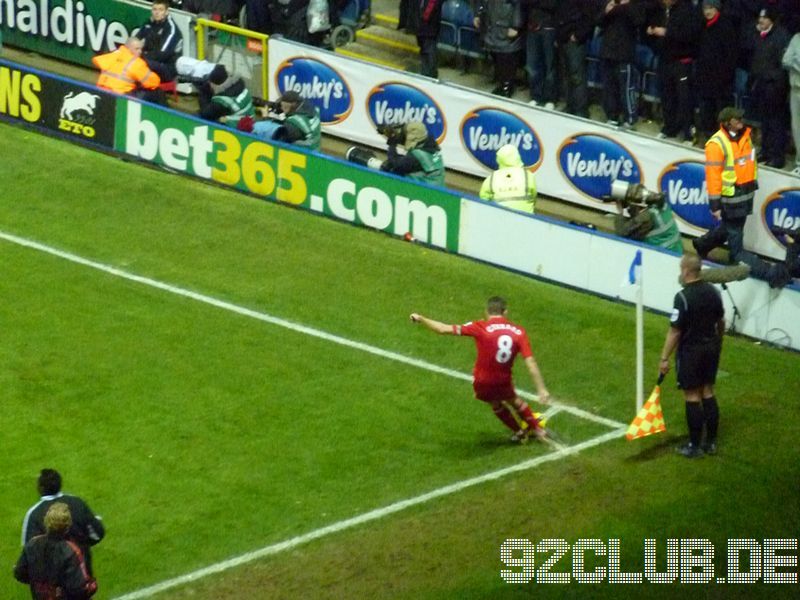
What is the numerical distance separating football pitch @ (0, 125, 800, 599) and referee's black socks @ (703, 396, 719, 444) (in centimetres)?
29

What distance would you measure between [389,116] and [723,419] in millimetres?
9118

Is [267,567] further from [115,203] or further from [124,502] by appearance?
[115,203]

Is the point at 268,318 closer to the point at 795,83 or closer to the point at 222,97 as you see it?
the point at 222,97

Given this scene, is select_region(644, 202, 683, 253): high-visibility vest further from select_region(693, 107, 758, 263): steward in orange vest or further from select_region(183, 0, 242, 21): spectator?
select_region(183, 0, 242, 21): spectator

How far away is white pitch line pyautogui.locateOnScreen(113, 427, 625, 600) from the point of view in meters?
14.2

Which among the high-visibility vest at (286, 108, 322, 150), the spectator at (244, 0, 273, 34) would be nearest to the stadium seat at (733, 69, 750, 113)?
the high-visibility vest at (286, 108, 322, 150)

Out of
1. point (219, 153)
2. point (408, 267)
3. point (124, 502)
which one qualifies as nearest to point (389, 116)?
point (219, 153)

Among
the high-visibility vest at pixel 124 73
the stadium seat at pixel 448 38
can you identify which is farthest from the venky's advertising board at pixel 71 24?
the stadium seat at pixel 448 38

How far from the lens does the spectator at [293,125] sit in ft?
76.2

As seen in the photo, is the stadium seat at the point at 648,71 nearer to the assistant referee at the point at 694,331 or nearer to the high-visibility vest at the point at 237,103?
the high-visibility vest at the point at 237,103

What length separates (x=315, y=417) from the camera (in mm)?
17266

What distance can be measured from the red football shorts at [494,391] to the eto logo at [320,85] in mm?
10030

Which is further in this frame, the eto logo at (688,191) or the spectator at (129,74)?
the spectator at (129,74)

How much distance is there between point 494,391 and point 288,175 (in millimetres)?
7873
